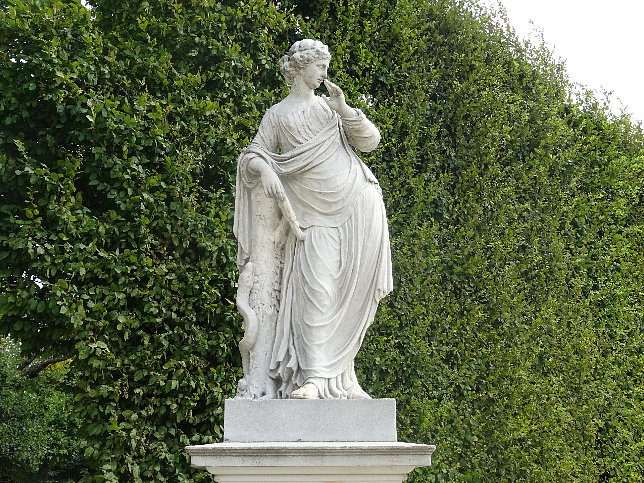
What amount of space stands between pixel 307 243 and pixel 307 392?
827mm

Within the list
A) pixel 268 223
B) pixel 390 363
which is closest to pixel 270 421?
pixel 268 223

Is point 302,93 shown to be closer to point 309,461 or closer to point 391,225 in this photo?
point 309,461

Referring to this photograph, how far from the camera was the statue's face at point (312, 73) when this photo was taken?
4.95 m

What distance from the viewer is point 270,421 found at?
4.34 meters

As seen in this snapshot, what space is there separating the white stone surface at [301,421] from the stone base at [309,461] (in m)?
0.14

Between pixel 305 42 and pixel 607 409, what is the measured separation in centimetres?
674

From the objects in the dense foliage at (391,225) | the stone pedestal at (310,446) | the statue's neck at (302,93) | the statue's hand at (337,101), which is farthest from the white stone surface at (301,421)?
the dense foliage at (391,225)

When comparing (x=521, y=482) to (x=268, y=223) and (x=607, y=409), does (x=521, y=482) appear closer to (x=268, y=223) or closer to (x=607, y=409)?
(x=607, y=409)

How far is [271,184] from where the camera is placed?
15.5ft

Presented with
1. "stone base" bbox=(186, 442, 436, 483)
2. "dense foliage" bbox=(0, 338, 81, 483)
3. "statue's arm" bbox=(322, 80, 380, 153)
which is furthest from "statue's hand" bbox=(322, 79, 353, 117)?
"dense foliage" bbox=(0, 338, 81, 483)

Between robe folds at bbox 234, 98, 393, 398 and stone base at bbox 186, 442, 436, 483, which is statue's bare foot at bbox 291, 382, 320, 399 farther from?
stone base at bbox 186, 442, 436, 483

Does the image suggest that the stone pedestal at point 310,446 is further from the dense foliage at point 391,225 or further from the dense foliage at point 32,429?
the dense foliage at point 32,429

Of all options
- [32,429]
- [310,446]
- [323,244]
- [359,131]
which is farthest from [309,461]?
[32,429]

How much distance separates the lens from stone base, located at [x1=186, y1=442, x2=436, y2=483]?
4121 millimetres
